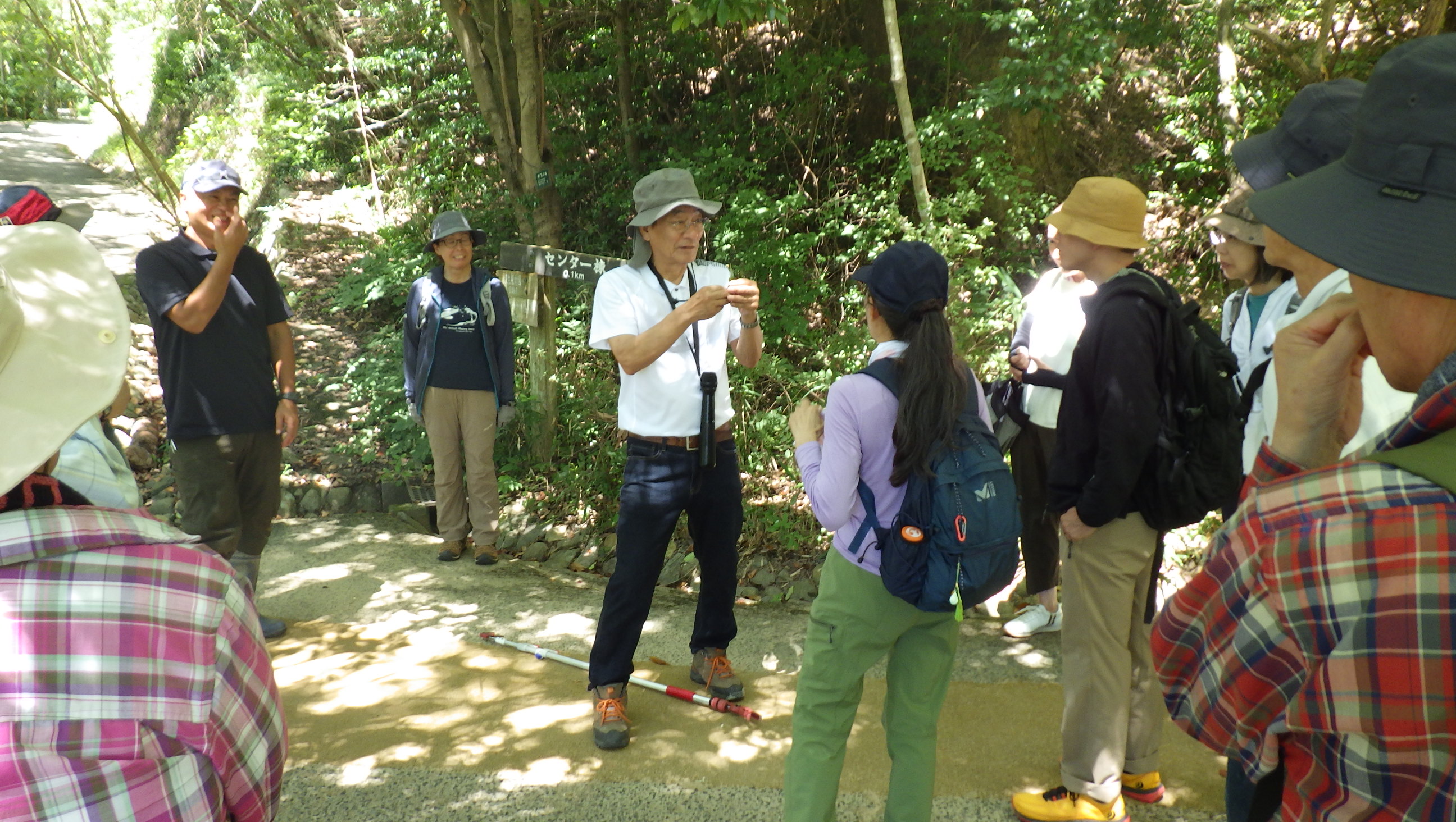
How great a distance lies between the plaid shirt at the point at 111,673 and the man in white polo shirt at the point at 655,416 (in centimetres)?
220

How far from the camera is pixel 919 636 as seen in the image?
2.69 metres

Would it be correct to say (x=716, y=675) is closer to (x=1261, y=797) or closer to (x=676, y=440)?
(x=676, y=440)

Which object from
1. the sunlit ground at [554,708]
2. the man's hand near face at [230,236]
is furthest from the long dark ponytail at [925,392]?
Result: the man's hand near face at [230,236]

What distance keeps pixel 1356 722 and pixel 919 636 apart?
1.64m

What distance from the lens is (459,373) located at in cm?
578

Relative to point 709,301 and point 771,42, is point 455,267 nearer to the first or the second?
point 709,301

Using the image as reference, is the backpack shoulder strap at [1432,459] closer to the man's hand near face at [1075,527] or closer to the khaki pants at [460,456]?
the man's hand near face at [1075,527]

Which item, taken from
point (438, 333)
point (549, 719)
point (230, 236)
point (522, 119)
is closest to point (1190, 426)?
point (549, 719)

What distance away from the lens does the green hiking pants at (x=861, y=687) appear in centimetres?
259

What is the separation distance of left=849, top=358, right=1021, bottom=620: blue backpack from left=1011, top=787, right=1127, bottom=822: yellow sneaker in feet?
3.31

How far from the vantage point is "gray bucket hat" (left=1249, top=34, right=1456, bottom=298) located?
1047 mm

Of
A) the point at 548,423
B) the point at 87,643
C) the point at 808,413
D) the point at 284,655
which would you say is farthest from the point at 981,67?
the point at 87,643

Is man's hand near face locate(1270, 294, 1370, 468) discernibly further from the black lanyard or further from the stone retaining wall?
the stone retaining wall

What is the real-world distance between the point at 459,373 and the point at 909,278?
12.8ft
